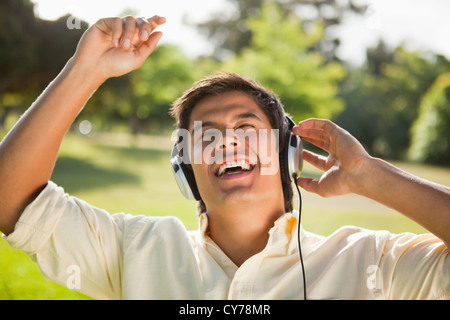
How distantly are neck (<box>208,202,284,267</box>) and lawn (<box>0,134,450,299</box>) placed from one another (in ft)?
7.49

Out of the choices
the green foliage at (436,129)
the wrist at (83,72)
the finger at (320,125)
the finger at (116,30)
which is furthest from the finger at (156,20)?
the green foliage at (436,129)

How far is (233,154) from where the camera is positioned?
163 centimetres

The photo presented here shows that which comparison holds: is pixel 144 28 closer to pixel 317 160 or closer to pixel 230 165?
pixel 230 165

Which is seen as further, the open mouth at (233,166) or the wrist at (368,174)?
the open mouth at (233,166)

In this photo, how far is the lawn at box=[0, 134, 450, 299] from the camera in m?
3.78

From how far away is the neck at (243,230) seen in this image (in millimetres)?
1618

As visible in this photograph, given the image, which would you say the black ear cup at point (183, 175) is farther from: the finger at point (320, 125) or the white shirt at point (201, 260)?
the finger at point (320, 125)

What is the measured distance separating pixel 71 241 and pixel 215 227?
22.6 inches

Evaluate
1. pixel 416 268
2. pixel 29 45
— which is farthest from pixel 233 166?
pixel 29 45

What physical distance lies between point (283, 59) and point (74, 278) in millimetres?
17571

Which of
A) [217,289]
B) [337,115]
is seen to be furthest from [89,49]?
[337,115]

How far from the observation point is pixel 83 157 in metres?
14.2

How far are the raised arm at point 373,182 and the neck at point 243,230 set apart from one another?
0.68ft

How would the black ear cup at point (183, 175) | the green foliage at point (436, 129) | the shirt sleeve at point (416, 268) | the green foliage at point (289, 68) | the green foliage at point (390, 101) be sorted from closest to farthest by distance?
the shirt sleeve at point (416, 268)
the black ear cup at point (183, 175)
the green foliage at point (436, 129)
the green foliage at point (289, 68)
the green foliage at point (390, 101)
